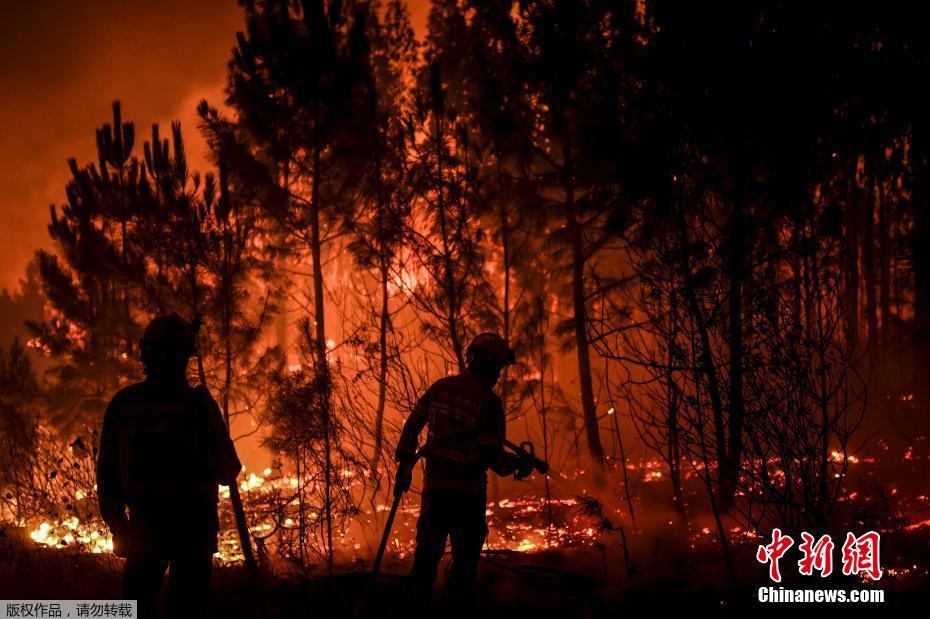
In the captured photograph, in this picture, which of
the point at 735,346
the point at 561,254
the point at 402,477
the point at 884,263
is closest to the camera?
the point at 402,477

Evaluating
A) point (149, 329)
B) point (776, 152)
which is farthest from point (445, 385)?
point (776, 152)

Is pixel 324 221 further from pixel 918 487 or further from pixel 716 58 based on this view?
pixel 918 487

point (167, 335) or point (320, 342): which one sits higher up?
point (320, 342)

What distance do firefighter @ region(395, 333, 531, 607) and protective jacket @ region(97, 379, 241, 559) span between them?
5.23ft

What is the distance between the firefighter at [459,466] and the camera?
14.7 feet

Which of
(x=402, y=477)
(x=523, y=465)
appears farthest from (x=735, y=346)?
(x=402, y=477)

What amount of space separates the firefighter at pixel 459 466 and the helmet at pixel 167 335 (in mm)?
1811

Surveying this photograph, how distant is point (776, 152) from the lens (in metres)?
6.74

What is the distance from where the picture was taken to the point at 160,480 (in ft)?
11.1

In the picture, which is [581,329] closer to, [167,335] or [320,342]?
[320,342]

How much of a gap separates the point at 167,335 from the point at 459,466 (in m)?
2.32

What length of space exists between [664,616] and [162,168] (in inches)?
339

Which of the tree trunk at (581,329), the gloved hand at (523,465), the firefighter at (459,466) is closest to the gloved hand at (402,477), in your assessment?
the firefighter at (459,466)

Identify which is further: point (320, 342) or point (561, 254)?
point (561, 254)
